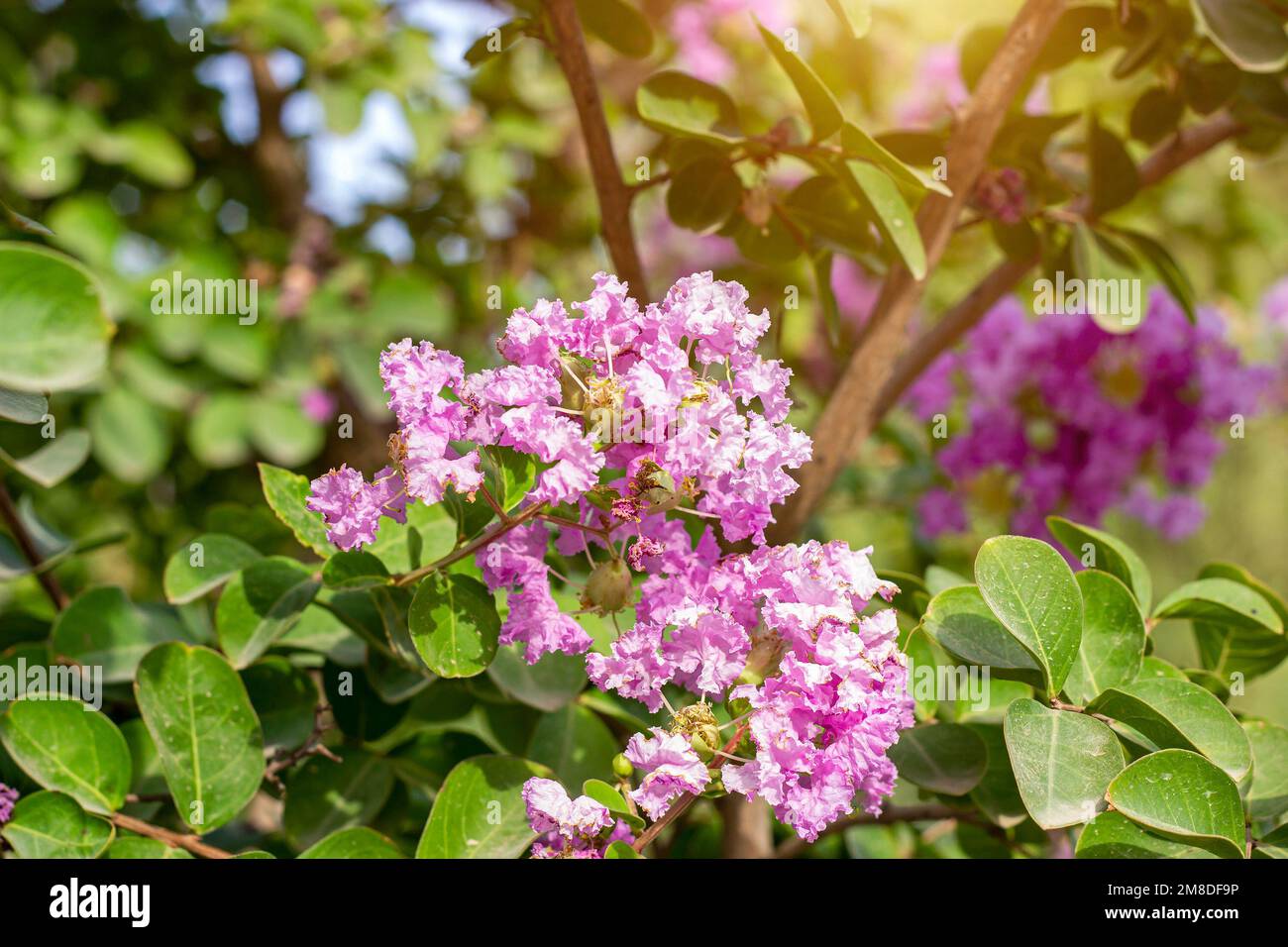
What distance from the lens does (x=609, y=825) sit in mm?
607

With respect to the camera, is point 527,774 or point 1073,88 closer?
point 527,774

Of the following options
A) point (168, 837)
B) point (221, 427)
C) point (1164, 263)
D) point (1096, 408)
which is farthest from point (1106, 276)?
point (221, 427)

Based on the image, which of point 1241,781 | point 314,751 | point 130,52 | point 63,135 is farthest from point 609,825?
point 130,52

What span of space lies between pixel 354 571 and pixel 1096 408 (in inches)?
39.4

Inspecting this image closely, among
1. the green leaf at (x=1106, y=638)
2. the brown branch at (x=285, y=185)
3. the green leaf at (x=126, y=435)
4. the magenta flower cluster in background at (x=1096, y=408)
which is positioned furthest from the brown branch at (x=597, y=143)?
the brown branch at (x=285, y=185)

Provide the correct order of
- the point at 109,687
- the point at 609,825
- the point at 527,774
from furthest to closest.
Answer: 1. the point at 109,687
2. the point at 527,774
3. the point at 609,825

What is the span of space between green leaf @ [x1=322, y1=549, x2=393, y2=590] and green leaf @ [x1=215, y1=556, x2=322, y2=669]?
0.09 m

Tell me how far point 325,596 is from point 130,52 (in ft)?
5.04

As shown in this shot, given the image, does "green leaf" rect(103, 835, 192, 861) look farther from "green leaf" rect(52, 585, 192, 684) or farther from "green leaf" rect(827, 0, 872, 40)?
"green leaf" rect(827, 0, 872, 40)

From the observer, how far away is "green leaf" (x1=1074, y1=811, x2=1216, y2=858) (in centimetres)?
61

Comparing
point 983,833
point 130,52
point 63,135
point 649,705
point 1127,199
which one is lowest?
point 983,833

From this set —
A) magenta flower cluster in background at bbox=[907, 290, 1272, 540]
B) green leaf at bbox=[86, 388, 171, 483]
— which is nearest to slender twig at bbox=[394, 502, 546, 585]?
magenta flower cluster in background at bbox=[907, 290, 1272, 540]

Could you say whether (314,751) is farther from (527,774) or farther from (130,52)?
(130,52)

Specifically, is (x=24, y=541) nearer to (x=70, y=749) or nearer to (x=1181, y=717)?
(x=70, y=749)
